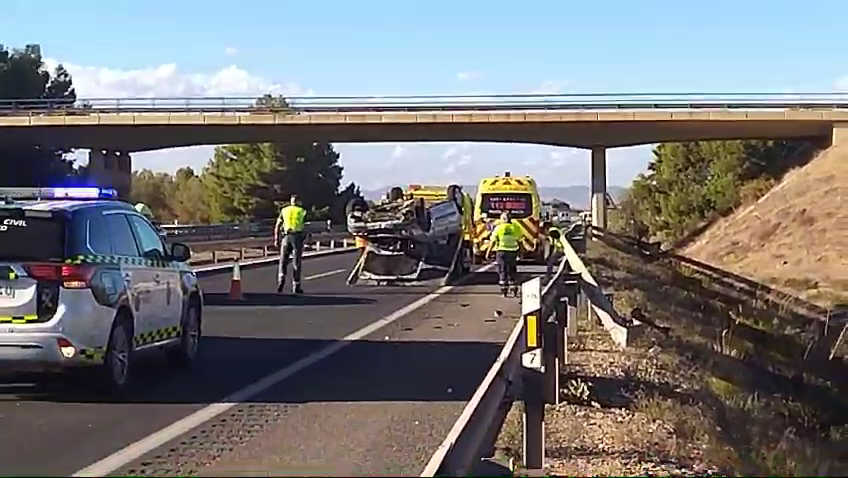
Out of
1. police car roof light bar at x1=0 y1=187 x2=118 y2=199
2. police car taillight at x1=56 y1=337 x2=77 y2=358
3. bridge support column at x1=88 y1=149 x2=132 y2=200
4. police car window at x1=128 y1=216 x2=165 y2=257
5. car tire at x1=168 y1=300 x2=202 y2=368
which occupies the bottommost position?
car tire at x1=168 y1=300 x2=202 y2=368

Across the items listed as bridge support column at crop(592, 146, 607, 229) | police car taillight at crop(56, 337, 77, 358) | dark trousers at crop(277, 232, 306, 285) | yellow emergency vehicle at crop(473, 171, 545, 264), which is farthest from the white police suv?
bridge support column at crop(592, 146, 607, 229)

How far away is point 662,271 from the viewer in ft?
87.5

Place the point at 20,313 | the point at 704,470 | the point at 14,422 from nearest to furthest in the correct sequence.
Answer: the point at 704,470, the point at 14,422, the point at 20,313

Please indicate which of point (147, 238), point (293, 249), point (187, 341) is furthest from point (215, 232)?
point (147, 238)

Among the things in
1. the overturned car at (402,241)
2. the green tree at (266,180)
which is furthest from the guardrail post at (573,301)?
the green tree at (266,180)

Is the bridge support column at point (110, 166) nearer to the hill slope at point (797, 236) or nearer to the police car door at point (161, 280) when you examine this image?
the hill slope at point (797, 236)

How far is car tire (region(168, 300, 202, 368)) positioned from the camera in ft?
45.4

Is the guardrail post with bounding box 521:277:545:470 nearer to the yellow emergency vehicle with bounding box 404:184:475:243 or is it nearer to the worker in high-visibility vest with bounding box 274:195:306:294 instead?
the worker in high-visibility vest with bounding box 274:195:306:294

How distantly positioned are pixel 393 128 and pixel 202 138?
412 inches

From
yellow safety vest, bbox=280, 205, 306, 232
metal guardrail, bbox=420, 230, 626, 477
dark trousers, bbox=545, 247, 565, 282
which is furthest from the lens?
yellow safety vest, bbox=280, 205, 306, 232

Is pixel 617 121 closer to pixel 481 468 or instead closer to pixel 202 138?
pixel 202 138

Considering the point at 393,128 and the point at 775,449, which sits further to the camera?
the point at 393,128

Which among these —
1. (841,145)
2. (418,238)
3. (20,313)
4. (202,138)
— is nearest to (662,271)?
(418,238)

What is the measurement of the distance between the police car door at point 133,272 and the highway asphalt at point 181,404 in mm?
598
